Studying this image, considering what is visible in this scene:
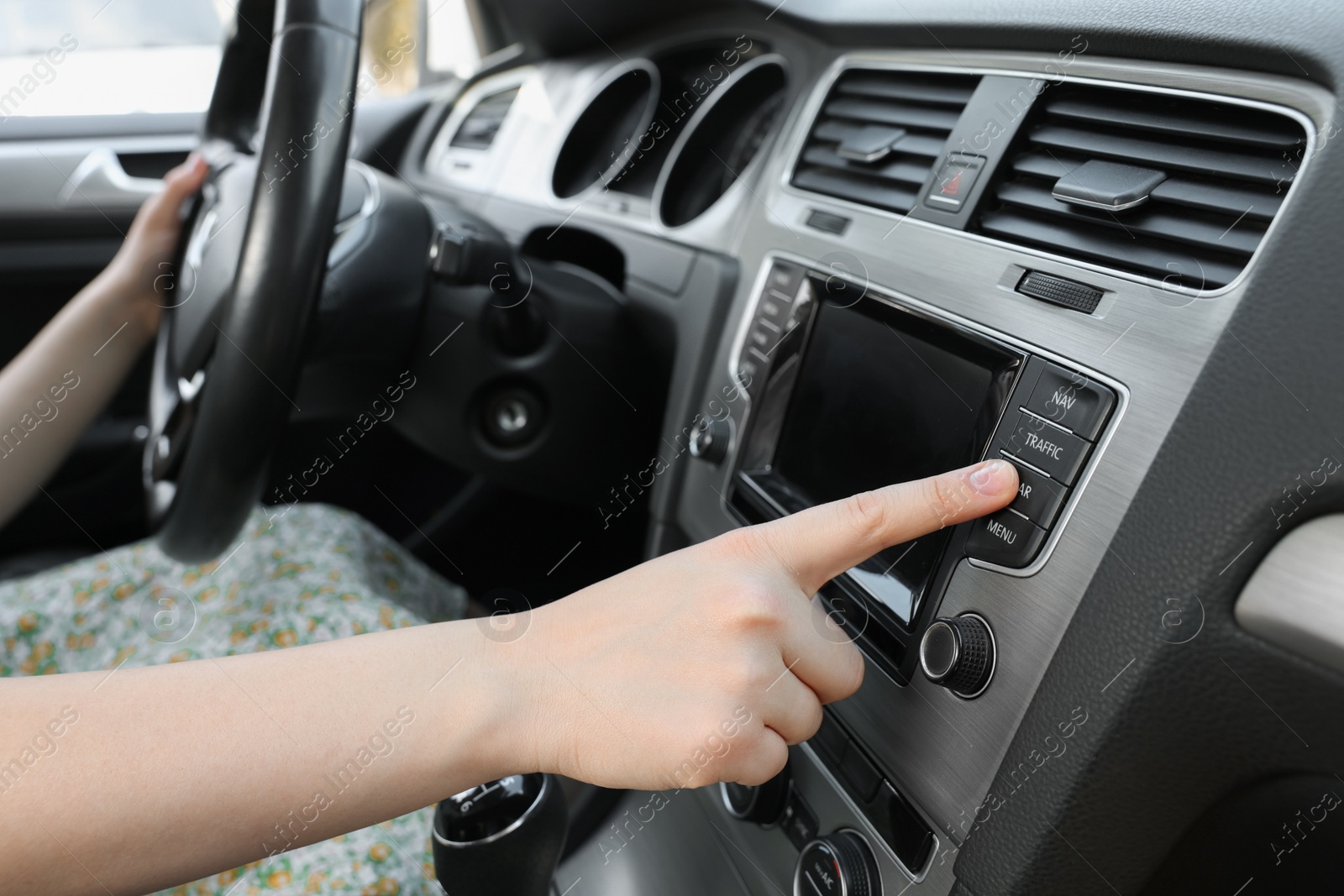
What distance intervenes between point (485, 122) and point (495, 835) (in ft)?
4.17

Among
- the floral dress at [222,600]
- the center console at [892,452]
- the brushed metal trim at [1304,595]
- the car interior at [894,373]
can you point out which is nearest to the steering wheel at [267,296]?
the car interior at [894,373]

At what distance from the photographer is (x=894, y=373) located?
65 cm

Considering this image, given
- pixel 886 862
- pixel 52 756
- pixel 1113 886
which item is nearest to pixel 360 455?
pixel 52 756

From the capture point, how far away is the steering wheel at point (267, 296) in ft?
2.46

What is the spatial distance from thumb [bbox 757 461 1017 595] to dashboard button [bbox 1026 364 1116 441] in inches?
1.5

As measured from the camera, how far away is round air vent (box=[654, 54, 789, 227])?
3.40ft

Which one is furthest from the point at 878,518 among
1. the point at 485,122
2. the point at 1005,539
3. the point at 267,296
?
the point at 485,122

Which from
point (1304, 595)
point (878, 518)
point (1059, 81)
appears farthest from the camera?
point (1059, 81)

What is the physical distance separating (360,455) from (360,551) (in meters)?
0.45

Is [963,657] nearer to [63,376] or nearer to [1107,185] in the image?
[1107,185]

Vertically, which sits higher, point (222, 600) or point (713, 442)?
point (713, 442)

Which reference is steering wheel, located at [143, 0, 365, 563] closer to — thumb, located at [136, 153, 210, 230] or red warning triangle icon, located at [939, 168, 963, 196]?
thumb, located at [136, 153, 210, 230]

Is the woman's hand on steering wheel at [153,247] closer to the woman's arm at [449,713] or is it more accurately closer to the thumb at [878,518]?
the woman's arm at [449,713]

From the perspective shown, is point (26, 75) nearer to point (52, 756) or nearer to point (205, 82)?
point (205, 82)
